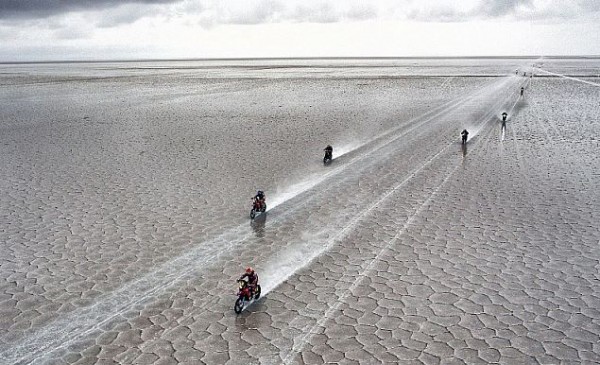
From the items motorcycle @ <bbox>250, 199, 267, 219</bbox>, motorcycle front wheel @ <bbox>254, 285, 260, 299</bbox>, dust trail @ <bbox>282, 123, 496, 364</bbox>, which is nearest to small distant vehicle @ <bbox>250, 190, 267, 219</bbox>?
motorcycle @ <bbox>250, 199, 267, 219</bbox>

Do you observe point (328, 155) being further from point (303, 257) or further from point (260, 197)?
point (303, 257)

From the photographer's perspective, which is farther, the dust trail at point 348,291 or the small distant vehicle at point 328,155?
the small distant vehicle at point 328,155

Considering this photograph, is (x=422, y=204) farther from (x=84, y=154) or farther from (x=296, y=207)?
(x=84, y=154)

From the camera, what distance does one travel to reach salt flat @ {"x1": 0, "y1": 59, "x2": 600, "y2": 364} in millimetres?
7906

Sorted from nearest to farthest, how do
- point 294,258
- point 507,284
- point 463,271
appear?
point 507,284
point 463,271
point 294,258

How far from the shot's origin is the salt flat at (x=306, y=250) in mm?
7906

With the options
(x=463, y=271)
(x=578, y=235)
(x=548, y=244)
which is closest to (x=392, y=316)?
(x=463, y=271)

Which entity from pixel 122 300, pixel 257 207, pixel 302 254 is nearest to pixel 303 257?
pixel 302 254

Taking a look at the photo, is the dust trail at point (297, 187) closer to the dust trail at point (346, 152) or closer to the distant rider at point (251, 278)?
the dust trail at point (346, 152)

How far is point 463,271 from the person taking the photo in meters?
10.4

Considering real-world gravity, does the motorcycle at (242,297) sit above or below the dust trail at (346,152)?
above

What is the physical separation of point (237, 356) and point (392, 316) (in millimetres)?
2565

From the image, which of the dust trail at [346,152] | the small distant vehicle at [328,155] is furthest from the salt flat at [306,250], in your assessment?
the small distant vehicle at [328,155]

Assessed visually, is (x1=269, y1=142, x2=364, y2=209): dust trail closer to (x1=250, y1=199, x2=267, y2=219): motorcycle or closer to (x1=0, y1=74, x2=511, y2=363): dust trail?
(x1=250, y1=199, x2=267, y2=219): motorcycle
